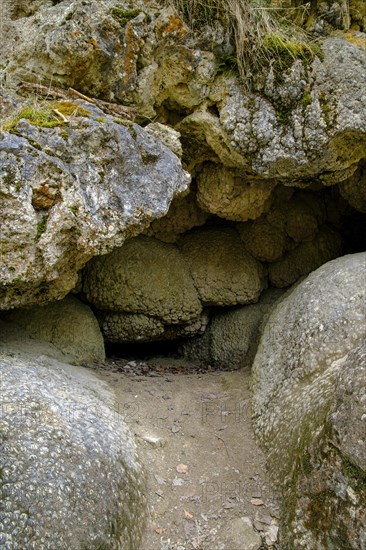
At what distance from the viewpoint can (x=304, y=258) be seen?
663 cm

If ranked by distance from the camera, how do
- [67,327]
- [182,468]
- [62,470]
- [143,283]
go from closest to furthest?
[62,470] → [182,468] → [67,327] → [143,283]

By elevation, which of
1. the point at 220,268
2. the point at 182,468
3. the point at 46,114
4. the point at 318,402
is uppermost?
the point at 46,114

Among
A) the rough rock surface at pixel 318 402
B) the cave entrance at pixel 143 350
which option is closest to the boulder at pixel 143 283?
the cave entrance at pixel 143 350

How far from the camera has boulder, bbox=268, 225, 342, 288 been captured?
662cm

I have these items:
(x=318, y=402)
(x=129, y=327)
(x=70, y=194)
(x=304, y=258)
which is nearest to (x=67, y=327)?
(x=129, y=327)

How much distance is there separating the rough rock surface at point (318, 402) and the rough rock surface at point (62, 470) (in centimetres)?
110

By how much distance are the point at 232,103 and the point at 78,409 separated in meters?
3.13

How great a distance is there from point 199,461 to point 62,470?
1.24 metres

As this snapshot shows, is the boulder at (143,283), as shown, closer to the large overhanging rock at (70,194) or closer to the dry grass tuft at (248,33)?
the large overhanging rock at (70,194)

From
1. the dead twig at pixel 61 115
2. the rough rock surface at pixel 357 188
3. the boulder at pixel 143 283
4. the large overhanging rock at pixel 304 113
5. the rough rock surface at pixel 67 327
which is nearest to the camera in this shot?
the dead twig at pixel 61 115

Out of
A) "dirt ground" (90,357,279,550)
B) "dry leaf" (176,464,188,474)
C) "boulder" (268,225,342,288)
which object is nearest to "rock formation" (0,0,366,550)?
"dirt ground" (90,357,279,550)

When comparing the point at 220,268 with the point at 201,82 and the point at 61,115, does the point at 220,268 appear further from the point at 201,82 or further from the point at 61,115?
the point at 61,115

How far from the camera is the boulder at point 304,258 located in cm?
662

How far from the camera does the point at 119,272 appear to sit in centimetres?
584
